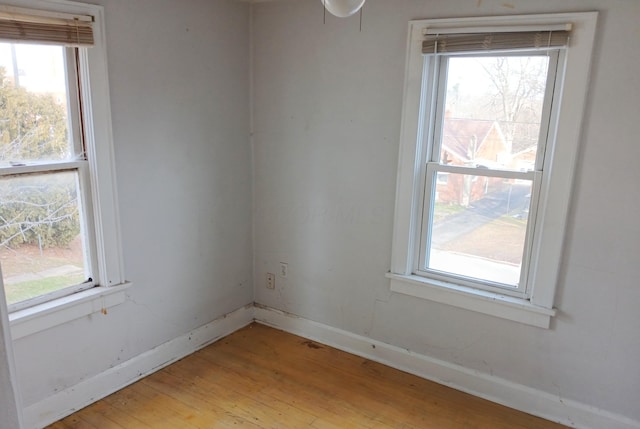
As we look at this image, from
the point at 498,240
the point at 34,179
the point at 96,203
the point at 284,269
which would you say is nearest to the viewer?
the point at 34,179

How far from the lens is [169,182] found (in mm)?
2789

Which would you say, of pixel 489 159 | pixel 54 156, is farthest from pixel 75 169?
pixel 489 159

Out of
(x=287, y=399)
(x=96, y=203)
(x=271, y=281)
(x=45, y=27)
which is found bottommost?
(x=287, y=399)

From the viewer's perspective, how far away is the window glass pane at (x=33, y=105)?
2.08 meters

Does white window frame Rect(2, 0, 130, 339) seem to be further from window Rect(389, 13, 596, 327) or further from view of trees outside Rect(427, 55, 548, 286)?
view of trees outside Rect(427, 55, 548, 286)

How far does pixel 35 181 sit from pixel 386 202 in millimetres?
1869

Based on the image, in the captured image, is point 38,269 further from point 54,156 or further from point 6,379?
point 6,379

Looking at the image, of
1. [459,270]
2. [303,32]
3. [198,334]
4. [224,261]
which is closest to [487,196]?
[459,270]

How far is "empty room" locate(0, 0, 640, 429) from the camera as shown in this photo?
2207 millimetres

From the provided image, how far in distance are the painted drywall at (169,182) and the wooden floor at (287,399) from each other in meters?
0.24

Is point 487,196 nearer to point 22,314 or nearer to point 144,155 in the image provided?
point 144,155

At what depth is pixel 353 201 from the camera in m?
2.96

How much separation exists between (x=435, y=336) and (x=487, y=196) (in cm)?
90

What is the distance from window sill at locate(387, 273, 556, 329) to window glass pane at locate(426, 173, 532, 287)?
0.11 meters
